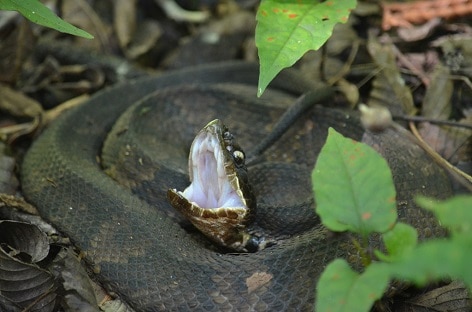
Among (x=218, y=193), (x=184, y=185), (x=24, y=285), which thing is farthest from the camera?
(x=184, y=185)

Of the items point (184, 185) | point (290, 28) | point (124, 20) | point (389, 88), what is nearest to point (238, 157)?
point (184, 185)

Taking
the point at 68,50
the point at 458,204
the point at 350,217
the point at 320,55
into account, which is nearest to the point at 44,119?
the point at 68,50

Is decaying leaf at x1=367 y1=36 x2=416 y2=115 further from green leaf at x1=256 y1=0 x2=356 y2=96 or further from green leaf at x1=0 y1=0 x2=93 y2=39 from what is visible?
green leaf at x1=0 y1=0 x2=93 y2=39

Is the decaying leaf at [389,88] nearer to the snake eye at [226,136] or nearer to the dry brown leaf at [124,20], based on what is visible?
the snake eye at [226,136]

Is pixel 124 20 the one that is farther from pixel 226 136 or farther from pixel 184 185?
pixel 226 136

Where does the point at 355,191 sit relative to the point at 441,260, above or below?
below

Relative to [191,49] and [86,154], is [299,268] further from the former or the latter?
[191,49]
